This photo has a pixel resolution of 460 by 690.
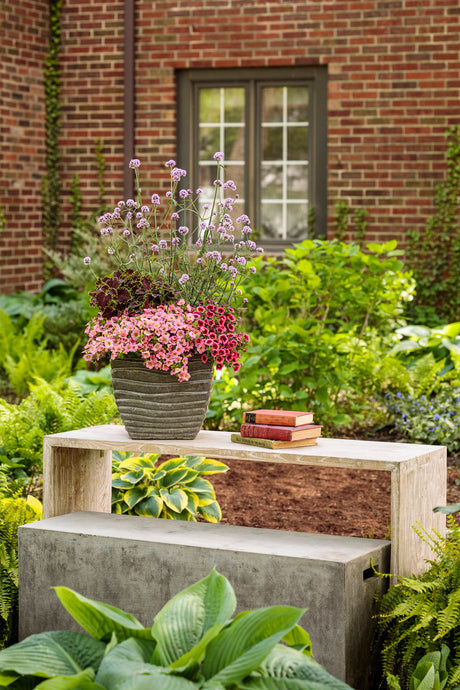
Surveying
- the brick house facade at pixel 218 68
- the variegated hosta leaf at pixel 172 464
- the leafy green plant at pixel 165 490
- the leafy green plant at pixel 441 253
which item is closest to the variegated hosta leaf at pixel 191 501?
the leafy green plant at pixel 165 490

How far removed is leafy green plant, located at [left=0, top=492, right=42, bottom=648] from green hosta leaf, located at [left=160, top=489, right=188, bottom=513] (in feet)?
1.65

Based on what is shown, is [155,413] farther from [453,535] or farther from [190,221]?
[190,221]

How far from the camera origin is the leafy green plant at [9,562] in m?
3.15

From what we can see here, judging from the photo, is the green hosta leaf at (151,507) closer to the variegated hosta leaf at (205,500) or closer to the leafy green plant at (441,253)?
the variegated hosta leaf at (205,500)

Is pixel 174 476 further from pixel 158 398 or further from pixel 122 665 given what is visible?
pixel 122 665

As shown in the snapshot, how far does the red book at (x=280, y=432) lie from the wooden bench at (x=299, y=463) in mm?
45

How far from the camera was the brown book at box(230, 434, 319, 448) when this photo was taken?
3.03 meters

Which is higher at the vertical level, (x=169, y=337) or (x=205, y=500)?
(x=169, y=337)

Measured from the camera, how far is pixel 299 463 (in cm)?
294

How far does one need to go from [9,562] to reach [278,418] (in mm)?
1044

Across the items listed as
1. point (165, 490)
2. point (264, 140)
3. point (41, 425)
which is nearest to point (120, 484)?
point (165, 490)

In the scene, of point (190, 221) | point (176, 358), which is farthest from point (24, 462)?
point (190, 221)

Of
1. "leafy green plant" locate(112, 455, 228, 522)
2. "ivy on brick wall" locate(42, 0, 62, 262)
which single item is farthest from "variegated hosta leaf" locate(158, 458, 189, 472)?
"ivy on brick wall" locate(42, 0, 62, 262)

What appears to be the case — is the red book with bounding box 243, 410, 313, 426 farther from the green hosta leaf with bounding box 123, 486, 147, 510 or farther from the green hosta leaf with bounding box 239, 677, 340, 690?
the green hosta leaf with bounding box 239, 677, 340, 690
